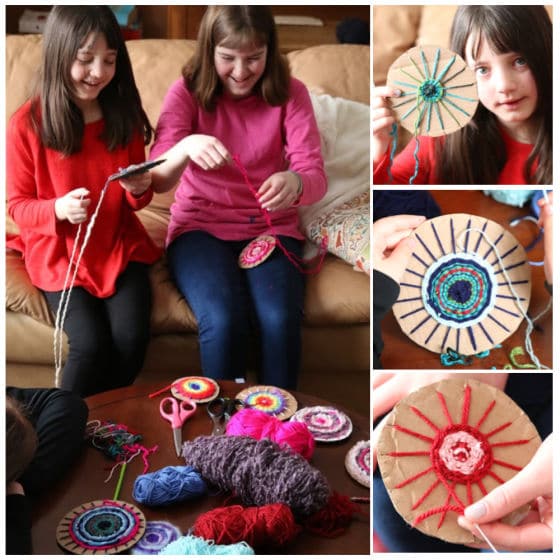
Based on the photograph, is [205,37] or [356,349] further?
[356,349]

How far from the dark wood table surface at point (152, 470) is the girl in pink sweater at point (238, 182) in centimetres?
27

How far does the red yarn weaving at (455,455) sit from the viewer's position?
0.92 m

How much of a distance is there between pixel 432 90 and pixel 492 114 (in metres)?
0.08

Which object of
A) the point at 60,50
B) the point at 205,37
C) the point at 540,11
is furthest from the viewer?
the point at 205,37

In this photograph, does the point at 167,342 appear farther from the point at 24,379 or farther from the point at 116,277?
the point at 24,379

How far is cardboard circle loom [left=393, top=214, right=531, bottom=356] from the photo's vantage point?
36.6 inches

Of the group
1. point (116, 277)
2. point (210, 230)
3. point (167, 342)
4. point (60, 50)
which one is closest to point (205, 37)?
point (60, 50)

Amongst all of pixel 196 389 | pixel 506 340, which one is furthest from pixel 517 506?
pixel 196 389

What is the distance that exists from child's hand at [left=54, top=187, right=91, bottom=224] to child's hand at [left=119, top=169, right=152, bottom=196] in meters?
0.09

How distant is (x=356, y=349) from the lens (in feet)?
5.41

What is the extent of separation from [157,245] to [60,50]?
513mm

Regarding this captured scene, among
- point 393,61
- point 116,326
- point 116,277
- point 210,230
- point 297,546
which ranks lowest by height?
point 297,546

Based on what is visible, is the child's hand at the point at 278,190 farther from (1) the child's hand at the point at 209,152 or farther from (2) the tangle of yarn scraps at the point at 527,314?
(2) the tangle of yarn scraps at the point at 527,314

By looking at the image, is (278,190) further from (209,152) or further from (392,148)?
(392,148)
